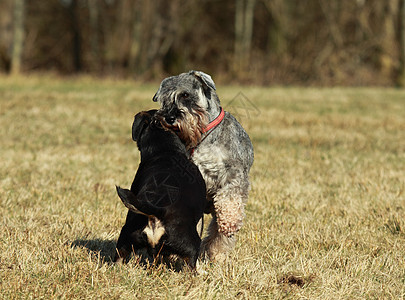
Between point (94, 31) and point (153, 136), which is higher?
point (94, 31)

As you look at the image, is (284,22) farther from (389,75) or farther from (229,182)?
(229,182)

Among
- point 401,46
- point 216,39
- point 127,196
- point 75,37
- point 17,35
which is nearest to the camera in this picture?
point 127,196

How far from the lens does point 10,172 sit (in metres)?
8.05

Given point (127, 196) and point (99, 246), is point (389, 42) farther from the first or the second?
point (127, 196)

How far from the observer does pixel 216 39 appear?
38.2 meters

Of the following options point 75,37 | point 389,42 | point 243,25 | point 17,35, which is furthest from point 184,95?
point 75,37

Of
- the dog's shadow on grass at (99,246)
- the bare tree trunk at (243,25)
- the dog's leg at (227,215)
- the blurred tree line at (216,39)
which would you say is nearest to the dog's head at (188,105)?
the dog's leg at (227,215)

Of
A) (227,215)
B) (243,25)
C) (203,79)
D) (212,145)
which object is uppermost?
(243,25)

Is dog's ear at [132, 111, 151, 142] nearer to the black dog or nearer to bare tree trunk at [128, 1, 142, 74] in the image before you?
the black dog

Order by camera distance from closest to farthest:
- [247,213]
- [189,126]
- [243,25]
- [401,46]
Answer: [189,126]
[247,213]
[401,46]
[243,25]

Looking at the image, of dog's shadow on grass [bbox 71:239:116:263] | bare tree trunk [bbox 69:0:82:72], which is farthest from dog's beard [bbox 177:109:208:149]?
bare tree trunk [bbox 69:0:82:72]

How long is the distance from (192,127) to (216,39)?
3484 cm

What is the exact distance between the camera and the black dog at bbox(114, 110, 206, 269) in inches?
145

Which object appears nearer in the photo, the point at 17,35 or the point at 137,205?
the point at 137,205
